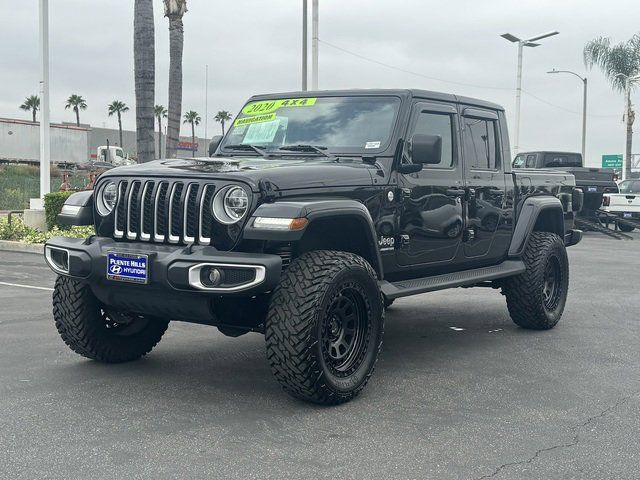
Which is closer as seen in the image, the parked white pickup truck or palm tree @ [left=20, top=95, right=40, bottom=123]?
the parked white pickup truck

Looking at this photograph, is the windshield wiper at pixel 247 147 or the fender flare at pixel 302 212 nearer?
the fender flare at pixel 302 212

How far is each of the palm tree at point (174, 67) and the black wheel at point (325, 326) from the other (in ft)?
46.6

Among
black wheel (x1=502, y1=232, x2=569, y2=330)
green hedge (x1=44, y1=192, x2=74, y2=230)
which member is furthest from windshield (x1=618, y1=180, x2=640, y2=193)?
black wheel (x1=502, y1=232, x2=569, y2=330)

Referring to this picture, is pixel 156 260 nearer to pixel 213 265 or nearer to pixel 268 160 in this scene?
pixel 213 265

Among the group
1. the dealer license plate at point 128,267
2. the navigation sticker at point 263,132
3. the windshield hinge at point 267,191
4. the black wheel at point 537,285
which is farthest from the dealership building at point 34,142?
the windshield hinge at point 267,191

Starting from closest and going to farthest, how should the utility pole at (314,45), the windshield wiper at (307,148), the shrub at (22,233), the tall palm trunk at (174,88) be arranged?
the windshield wiper at (307,148) < the shrub at (22,233) < the tall palm trunk at (174,88) < the utility pole at (314,45)

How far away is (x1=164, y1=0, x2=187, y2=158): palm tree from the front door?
12909 mm

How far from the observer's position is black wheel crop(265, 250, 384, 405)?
15.4 ft

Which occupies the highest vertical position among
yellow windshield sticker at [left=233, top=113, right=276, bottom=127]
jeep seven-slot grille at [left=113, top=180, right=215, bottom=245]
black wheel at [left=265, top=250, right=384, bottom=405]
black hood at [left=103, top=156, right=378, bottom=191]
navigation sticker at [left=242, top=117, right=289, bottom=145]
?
yellow windshield sticker at [left=233, top=113, right=276, bottom=127]

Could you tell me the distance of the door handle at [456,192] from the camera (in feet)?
21.0

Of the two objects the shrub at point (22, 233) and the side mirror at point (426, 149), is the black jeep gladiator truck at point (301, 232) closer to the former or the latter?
the side mirror at point (426, 149)

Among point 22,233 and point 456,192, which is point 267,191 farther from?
point 22,233

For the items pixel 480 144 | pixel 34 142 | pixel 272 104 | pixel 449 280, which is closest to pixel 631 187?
pixel 480 144

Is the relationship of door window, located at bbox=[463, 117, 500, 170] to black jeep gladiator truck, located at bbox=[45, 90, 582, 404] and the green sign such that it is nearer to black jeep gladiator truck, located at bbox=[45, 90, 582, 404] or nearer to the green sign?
black jeep gladiator truck, located at bbox=[45, 90, 582, 404]
